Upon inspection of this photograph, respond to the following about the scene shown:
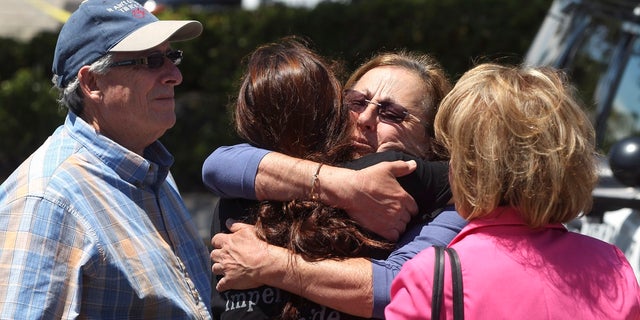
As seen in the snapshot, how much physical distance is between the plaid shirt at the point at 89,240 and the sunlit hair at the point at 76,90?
0.12 feet

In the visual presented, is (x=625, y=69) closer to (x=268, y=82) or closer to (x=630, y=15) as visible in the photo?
(x=630, y=15)

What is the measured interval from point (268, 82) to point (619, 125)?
3.10m

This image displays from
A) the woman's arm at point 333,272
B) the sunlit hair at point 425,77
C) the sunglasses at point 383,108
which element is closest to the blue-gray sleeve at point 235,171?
the woman's arm at point 333,272

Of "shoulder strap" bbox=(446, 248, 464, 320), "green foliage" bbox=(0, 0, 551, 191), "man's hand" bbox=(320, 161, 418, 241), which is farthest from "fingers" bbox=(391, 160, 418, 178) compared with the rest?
"green foliage" bbox=(0, 0, 551, 191)

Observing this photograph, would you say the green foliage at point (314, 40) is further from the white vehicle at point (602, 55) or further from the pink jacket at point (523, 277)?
the pink jacket at point (523, 277)

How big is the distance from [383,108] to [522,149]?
1.72 ft

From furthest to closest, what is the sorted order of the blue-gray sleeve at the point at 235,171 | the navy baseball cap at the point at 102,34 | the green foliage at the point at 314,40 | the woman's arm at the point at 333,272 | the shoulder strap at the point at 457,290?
the green foliage at the point at 314,40 < the navy baseball cap at the point at 102,34 < the blue-gray sleeve at the point at 235,171 < the woman's arm at the point at 333,272 < the shoulder strap at the point at 457,290

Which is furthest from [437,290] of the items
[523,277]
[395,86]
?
[395,86]

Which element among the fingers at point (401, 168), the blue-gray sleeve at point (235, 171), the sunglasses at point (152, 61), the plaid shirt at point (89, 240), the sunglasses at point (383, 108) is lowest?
the plaid shirt at point (89, 240)

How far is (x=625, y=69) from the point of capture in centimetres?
503

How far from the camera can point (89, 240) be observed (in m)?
2.45

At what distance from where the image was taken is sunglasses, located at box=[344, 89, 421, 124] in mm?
2465

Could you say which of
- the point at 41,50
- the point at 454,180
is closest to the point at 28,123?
the point at 41,50

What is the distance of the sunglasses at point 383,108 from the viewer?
2.46 meters
